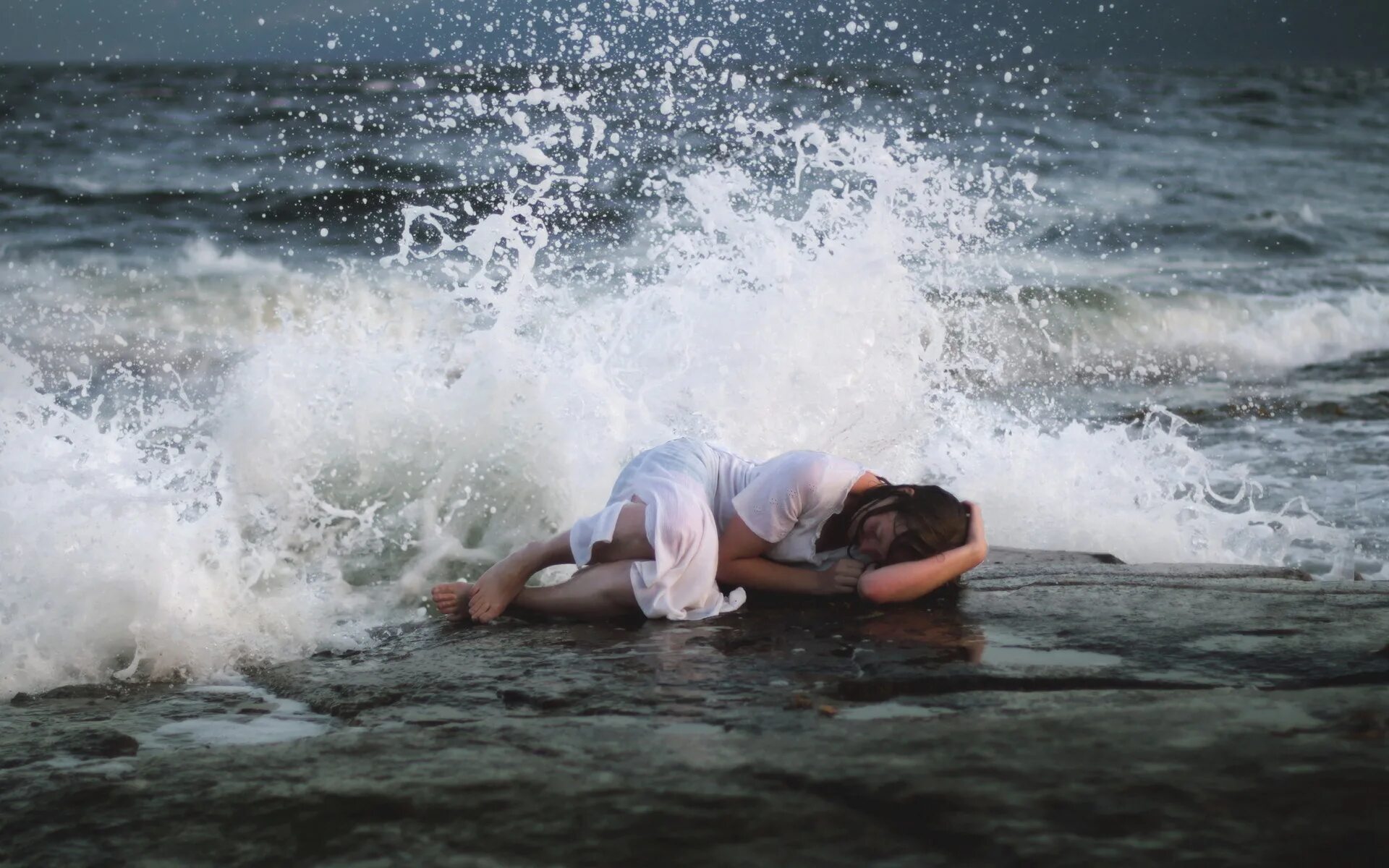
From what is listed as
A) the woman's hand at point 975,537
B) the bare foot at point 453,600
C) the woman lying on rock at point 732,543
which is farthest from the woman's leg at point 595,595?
the woman's hand at point 975,537

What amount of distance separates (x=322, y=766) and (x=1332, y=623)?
2.67m

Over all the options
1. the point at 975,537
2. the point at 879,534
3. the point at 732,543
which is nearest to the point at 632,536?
the point at 732,543

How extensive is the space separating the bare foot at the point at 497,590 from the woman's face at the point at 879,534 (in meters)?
1.11

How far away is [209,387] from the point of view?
9625 mm

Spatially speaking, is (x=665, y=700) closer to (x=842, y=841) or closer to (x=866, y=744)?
(x=866, y=744)

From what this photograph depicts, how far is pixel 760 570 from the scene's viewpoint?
411cm

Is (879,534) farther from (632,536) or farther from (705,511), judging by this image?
(632,536)

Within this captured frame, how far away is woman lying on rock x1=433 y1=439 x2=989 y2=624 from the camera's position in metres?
3.88

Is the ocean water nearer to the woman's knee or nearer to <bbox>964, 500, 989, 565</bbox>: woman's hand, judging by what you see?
the woman's knee

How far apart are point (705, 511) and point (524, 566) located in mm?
647

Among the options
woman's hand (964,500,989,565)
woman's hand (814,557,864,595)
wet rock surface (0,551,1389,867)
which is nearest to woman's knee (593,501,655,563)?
wet rock surface (0,551,1389,867)

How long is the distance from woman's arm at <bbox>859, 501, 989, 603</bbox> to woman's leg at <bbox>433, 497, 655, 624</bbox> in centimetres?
72

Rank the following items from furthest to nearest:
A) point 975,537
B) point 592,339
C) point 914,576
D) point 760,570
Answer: point 592,339, point 760,570, point 975,537, point 914,576

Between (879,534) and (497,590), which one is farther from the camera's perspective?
(497,590)
